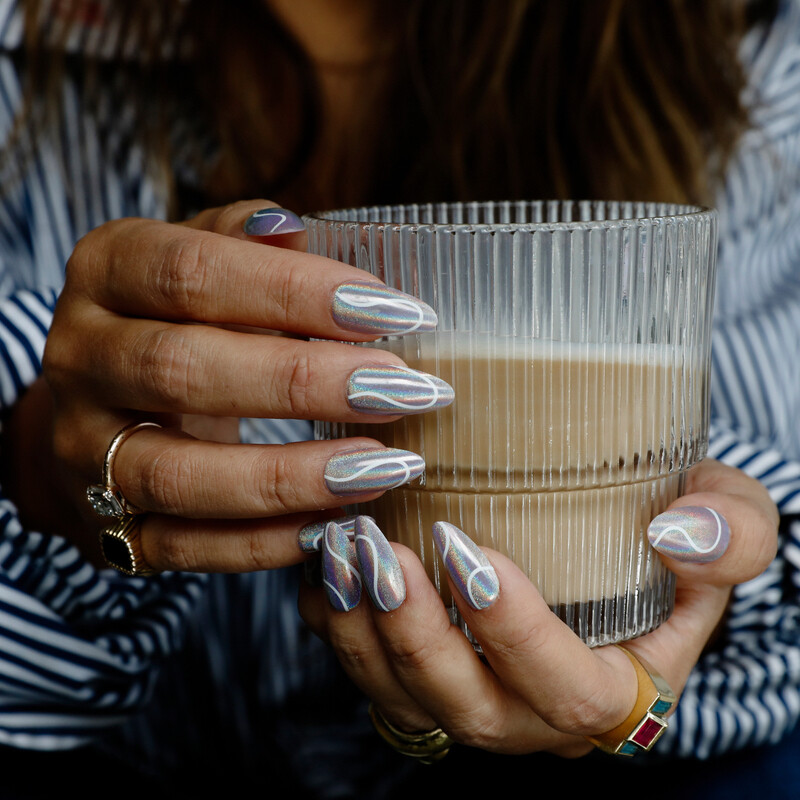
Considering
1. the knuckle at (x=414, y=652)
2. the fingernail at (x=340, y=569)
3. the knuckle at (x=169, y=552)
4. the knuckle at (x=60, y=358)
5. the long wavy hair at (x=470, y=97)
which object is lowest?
the knuckle at (x=414, y=652)

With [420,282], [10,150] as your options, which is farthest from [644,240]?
[10,150]

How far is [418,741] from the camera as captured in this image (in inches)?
24.3

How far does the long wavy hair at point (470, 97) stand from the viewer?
1.05 meters

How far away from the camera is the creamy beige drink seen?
17.0 inches

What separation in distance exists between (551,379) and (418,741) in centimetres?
34

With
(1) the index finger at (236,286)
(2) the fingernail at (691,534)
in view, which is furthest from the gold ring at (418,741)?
(1) the index finger at (236,286)

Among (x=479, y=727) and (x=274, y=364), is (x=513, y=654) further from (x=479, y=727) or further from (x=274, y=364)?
(x=274, y=364)

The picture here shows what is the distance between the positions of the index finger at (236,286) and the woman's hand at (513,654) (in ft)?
0.46

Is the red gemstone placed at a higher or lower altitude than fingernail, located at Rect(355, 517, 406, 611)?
lower

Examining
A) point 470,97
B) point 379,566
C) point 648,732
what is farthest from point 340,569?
point 470,97

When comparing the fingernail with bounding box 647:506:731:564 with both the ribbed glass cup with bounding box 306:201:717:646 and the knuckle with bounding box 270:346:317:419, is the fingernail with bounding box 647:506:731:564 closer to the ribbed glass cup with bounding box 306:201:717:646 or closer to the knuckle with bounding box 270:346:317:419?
the ribbed glass cup with bounding box 306:201:717:646

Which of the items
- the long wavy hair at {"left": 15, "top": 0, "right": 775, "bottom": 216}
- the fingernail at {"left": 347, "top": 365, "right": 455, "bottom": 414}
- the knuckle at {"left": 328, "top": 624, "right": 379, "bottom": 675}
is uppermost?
the long wavy hair at {"left": 15, "top": 0, "right": 775, "bottom": 216}

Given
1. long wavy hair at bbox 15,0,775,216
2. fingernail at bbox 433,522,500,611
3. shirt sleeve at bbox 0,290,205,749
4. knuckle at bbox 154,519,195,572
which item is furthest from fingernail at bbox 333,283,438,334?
long wavy hair at bbox 15,0,775,216

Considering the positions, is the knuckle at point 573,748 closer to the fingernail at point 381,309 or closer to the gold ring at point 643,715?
the gold ring at point 643,715
